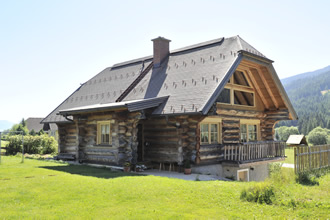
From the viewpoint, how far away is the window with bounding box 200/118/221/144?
633 inches

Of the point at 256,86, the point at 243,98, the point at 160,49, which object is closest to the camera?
the point at 243,98

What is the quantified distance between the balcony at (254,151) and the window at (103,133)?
627cm

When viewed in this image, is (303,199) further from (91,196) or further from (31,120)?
(31,120)

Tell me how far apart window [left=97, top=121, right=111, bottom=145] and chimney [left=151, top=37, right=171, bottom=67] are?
5.88 m

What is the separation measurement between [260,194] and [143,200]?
3.17 metres

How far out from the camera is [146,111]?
51.1 feet

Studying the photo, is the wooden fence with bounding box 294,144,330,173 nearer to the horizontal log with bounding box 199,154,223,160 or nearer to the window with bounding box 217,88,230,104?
the horizontal log with bounding box 199,154,223,160

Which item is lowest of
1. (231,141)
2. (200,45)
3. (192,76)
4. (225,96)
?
(231,141)

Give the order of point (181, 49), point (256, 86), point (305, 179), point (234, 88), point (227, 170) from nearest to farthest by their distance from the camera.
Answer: point (305, 179) → point (227, 170) → point (234, 88) → point (256, 86) → point (181, 49)

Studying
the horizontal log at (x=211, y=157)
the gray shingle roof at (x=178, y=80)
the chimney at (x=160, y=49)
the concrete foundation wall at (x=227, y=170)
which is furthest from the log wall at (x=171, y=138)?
the chimney at (x=160, y=49)

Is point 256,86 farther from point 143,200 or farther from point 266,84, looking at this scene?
point 143,200

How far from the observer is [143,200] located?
336 inches

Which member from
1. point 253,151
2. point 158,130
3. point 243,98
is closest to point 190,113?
point 158,130

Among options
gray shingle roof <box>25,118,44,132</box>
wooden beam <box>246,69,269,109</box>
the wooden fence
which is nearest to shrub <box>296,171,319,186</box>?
Result: the wooden fence
